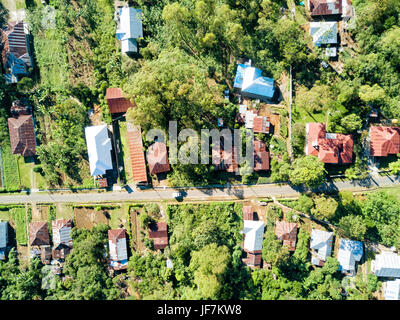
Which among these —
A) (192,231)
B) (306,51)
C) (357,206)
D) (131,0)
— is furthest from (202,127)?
(357,206)

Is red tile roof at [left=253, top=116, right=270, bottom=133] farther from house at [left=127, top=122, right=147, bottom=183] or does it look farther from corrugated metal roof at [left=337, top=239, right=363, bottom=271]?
corrugated metal roof at [left=337, top=239, right=363, bottom=271]

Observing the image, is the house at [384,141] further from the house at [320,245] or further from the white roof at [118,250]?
the white roof at [118,250]

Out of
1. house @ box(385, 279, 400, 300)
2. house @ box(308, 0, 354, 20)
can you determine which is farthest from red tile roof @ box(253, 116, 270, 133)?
house @ box(385, 279, 400, 300)

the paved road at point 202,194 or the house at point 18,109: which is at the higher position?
the house at point 18,109

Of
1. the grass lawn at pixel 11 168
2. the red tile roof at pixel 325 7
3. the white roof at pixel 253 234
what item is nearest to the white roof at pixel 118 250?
the grass lawn at pixel 11 168

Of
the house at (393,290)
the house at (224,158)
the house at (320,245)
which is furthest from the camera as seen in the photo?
the house at (224,158)
